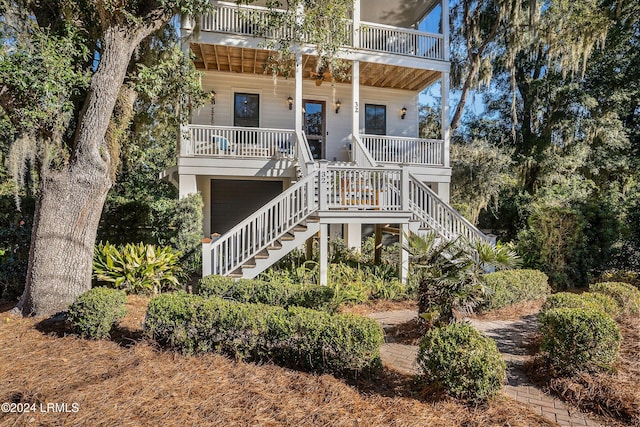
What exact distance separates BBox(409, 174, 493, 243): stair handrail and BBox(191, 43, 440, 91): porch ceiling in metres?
4.59

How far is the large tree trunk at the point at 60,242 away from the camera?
491cm

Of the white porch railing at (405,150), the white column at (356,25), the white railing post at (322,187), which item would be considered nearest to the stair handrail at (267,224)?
the white railing post at (322,187)

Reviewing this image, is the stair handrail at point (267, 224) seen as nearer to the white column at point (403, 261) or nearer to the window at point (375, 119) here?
the white column at point (403, 261)

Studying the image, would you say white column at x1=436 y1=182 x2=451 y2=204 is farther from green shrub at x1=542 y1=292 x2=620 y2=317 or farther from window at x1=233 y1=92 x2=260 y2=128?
window at x1=233 y1=92 x2=260 y2=128

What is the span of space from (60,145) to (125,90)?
1.53 metres

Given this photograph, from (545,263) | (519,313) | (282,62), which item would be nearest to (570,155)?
(545,263)

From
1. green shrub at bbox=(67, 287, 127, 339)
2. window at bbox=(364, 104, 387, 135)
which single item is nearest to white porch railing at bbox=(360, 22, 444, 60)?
window at bbox=(364, 104, 387, 135)

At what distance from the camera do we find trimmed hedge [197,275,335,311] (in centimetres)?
511

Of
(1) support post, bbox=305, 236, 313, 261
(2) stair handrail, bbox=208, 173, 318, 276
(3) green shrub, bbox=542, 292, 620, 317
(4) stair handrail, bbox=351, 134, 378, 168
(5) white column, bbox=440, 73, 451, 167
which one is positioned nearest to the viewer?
(3) green shrub, bbox=542, 292, 620, 317

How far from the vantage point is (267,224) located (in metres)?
6.69

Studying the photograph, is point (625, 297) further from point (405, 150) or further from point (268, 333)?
point (405, 150)

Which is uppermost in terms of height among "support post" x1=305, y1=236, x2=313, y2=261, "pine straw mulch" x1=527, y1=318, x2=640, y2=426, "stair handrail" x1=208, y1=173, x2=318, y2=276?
"stair handrail" x1=208, y1=173, x2=318, y2=276

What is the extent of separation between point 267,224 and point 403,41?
292 inches

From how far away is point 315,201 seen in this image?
6.94 metres
